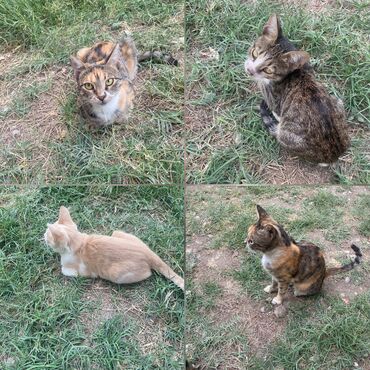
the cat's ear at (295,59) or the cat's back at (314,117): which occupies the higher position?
the cat's ear at (295,59)

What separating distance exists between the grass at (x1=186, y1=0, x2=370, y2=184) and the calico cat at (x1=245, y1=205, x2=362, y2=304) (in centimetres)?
45

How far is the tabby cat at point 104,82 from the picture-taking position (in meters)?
3.54

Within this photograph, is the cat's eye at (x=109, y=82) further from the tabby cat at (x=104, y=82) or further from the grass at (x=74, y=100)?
the grass at (x=74, y=100)

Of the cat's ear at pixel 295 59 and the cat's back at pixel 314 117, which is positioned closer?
the cat's back at pixel 314 117

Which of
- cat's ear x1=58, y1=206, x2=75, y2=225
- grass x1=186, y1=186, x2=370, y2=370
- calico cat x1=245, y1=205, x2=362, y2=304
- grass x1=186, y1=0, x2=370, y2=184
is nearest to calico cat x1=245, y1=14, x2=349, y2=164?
grass x1=186, y1=0, x2=370, y2=184

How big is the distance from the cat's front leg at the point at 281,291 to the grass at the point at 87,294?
0.57 meters

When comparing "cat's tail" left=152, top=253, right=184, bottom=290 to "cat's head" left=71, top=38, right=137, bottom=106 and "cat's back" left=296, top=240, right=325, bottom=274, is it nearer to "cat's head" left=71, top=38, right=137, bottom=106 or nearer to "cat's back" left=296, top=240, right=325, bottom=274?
"cat's back" left=296, top=240, right=325, bottom=274

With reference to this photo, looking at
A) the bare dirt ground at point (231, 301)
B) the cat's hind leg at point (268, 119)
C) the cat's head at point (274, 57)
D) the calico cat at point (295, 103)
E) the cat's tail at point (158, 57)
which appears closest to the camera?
the bare dirt ground at point (231, 301)

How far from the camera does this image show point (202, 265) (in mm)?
3402

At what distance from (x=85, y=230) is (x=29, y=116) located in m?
0.93

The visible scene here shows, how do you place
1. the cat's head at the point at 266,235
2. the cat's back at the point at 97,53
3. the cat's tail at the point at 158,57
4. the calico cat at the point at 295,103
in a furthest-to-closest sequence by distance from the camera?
1. the cat's tail at the point at 158,57
2. the cat's back at the point at 97,53
3. the calico cat at the point at 295,103
4. the cat's head at the point at 266,235

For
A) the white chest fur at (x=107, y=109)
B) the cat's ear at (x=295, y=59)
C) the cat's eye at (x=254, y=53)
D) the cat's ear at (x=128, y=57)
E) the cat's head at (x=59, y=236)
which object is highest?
the cat's ear at (x=295, y=59)

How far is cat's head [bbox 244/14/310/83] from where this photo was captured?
3.39 metres

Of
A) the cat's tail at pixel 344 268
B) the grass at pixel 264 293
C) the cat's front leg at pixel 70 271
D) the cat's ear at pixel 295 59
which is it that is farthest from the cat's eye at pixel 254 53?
the cat's front leg at pixel 70 271
